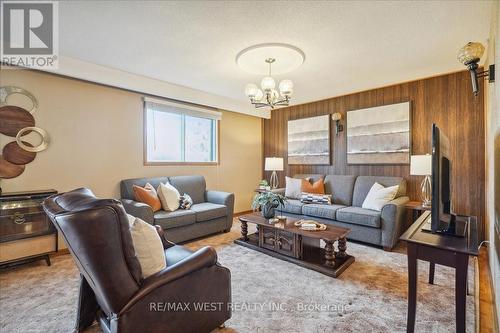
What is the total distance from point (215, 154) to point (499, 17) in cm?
405

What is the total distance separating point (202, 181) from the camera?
13.9 ft

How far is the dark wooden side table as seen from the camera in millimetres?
1291

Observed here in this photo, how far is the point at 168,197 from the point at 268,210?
1.47 metres

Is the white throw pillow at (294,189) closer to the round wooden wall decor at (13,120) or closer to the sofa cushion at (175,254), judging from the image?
the sofa cushion at (175,254)

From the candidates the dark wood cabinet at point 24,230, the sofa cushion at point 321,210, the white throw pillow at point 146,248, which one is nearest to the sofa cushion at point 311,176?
the sofa cushion at point 321,210

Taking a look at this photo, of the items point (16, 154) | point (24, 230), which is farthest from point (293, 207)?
point (16, 154)

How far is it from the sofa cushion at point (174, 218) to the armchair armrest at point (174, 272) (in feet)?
5.70

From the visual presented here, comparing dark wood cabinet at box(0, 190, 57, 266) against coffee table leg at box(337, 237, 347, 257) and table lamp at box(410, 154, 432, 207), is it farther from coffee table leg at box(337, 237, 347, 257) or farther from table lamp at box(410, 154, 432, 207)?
table lamp at box(410, 154, 432, 207)

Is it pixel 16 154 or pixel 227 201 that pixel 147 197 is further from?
pixel 16 154

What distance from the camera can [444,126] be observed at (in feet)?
11.1

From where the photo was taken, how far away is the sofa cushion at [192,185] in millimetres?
3893

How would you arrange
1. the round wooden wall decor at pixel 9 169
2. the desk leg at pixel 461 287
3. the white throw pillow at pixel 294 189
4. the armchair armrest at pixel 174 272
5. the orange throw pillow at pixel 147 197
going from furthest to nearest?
the white throw pillow at pixel 294 189
the orange throw pillow at pixel 147 197
the round wooden wall decor at pixel 9 169
the desk leg at pixel 461 287
the armchair armrest at pixel 174 272

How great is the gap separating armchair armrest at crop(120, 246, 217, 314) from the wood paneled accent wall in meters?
3.55

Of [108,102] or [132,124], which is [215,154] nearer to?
[132,124]
